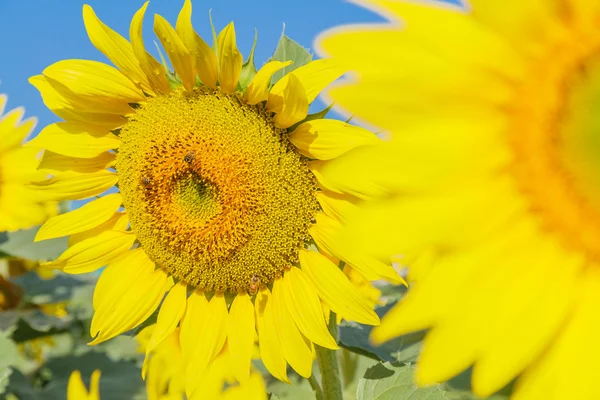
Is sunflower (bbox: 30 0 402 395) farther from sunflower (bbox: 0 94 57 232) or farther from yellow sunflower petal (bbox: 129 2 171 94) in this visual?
sunflower (bbox: 0 94 57 232)

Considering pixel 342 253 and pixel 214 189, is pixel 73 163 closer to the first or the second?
pixel 214 189

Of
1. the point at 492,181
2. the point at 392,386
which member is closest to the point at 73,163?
the point at 392,386

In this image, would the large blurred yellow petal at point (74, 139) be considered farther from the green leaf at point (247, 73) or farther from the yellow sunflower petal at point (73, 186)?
the green leaf at point (247, 73)

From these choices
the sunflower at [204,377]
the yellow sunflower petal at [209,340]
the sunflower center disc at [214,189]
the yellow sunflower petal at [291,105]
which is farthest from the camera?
the yellow sunflower petal at [209,340]

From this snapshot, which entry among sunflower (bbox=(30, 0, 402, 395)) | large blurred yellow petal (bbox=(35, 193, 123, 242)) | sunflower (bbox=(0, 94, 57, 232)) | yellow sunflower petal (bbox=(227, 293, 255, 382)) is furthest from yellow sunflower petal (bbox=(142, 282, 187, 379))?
sunflower (bbox=(0, 94, 57, 232))

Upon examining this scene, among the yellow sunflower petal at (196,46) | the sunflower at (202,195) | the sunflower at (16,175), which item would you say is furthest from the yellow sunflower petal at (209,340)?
the sunflower at (16,175)

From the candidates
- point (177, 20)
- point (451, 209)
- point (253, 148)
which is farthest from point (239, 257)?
point (451, 209)

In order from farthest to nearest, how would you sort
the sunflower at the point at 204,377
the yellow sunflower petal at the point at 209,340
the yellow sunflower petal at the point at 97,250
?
1. the yellow sunflower petal at the point at 97,250
2. the yellow sunflower petal at the point at 209,340
3. the sunflower at the point at 204,377
